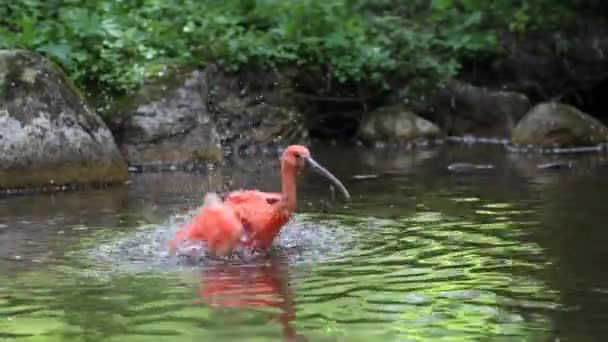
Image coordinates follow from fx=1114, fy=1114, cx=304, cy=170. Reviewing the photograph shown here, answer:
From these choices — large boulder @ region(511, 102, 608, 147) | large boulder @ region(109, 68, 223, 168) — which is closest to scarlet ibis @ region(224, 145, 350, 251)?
large boulder @ region(109, 68, 223, 168)

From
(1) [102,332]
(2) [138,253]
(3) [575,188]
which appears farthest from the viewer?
(3) [575,188]

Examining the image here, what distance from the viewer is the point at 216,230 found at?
8102 mm

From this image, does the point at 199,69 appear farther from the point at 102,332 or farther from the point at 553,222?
the point at 102,332

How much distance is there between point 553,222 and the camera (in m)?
9.38

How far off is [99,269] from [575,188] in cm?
589

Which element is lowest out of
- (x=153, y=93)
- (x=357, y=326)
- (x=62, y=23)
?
(x=357, y=326)

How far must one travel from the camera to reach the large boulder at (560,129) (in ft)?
55.5

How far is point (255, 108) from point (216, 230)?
9879 mm

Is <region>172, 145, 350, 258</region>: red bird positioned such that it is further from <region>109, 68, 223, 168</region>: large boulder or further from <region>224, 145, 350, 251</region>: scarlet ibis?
<region>109, 68, 223, 168</region>: large boulder

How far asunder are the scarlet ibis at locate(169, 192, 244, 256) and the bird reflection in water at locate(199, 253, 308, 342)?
0.21 metres

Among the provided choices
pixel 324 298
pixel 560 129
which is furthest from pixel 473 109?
pixel 324 298

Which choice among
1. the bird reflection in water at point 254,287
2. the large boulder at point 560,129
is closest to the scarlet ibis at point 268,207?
the bird reflection in water at point 254,287

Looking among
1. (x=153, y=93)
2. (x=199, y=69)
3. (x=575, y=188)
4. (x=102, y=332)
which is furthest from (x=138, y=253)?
(x=199, y=69)

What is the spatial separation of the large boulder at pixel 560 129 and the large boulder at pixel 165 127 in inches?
198
